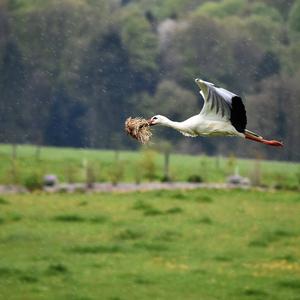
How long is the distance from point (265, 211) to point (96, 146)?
18.8 m

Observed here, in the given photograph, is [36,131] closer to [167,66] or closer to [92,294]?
[167,66]

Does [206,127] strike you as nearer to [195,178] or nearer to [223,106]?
[223,106]

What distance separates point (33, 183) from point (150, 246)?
423 inches

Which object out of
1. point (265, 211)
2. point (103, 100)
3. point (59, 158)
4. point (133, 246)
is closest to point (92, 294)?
point (133, 246)

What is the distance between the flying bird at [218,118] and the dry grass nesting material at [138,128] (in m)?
0.16

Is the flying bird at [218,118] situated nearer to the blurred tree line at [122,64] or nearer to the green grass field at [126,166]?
the green grass field at [126,166]

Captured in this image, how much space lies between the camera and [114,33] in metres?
49.7

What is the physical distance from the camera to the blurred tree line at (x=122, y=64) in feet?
142

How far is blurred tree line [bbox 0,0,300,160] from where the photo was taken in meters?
43.4

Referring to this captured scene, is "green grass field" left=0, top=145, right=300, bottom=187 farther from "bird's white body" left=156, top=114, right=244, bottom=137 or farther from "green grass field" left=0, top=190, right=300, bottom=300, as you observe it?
"bird's white body" left=156, top=114, right=244, bottom=137

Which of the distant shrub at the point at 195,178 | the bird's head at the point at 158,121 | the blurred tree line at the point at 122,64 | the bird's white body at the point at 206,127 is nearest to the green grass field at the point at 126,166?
the distant shrub at the point at 195,178

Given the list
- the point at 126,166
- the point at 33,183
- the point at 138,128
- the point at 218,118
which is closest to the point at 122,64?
the point at 126,166

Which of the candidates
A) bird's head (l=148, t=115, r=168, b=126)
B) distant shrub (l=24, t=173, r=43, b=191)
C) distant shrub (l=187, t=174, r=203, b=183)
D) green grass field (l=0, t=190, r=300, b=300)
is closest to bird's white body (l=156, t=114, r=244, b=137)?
bird's head (l=148, t=115, r=168, b=126)

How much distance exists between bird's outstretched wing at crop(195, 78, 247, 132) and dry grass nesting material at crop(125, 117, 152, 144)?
1.49 feet
